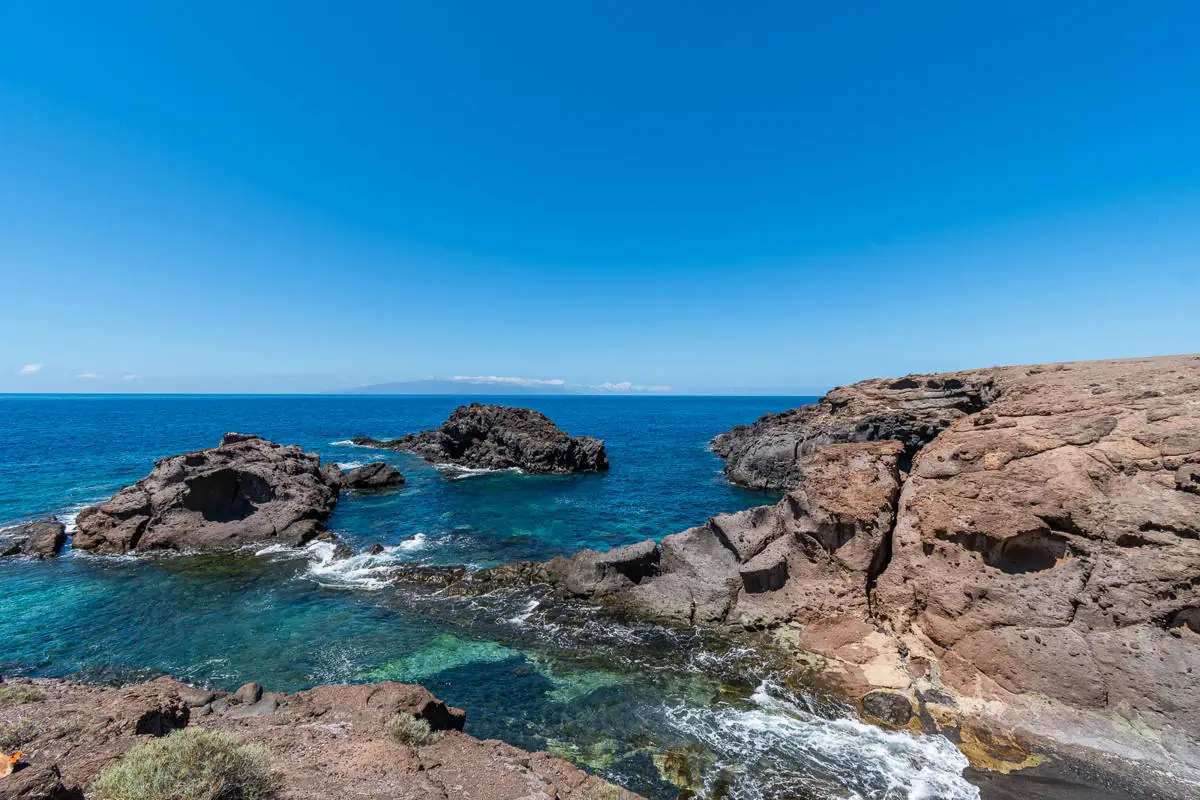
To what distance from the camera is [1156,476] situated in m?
15.4

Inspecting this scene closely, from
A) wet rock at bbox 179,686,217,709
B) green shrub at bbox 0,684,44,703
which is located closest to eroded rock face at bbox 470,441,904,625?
wet rock at bbox 179,686,217,709

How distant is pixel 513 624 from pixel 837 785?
42.6 ft

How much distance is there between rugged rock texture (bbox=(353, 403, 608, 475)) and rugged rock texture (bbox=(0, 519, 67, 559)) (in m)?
35.1

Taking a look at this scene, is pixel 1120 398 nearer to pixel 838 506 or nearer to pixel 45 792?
pixel 838 506

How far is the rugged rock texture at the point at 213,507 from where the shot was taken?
3077cm

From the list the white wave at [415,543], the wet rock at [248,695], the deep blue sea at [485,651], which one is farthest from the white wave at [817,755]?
the white wave at [415,543]

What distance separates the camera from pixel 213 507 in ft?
110

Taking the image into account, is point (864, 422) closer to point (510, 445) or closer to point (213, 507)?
point (510, 445)

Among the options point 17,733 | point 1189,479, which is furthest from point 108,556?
point 1189,479

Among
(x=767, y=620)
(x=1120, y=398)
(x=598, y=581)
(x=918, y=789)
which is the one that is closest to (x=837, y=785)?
(x=918, y=789)

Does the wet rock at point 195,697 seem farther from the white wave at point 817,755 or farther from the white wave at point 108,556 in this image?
the white wave at point 108,556

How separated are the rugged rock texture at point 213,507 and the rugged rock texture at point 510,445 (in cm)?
2499

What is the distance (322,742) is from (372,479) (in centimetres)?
3989

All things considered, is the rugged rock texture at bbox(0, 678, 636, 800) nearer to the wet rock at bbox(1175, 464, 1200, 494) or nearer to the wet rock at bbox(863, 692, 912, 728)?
the wet rock at bbox(863, 692, 912, 728)
